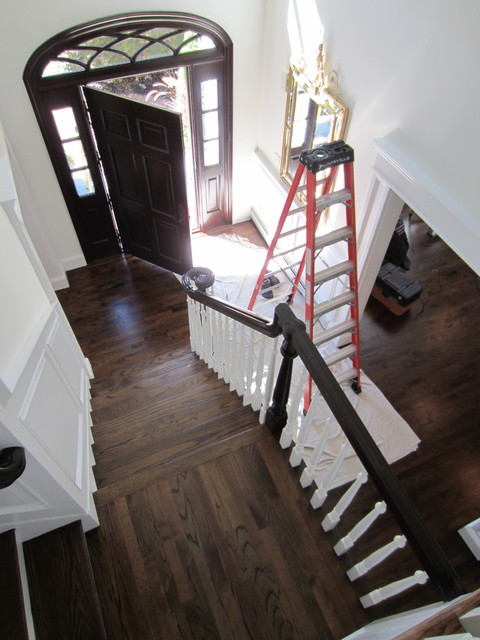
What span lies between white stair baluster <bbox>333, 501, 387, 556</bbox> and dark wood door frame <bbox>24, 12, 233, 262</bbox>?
3613 millimetres

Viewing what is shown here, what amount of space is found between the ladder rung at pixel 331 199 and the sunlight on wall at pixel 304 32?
1125mm

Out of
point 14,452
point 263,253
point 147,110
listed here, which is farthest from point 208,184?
point 14,452

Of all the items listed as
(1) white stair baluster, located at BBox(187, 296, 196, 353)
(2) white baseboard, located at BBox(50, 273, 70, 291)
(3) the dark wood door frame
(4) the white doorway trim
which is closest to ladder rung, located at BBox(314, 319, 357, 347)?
(4) the white doorway trim

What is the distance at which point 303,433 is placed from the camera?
176cm

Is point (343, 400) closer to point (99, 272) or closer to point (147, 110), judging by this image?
point (147, 110)

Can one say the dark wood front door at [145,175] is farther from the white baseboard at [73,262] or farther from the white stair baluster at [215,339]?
the white stair baluster at [215,339]

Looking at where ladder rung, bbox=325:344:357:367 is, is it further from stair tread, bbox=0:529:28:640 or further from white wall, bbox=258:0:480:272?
stair tread, bbox=0:529:28:640

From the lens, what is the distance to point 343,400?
138 cm

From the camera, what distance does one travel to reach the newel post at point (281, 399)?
185 centimetres

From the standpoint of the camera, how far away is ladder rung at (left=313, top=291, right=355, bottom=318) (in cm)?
307

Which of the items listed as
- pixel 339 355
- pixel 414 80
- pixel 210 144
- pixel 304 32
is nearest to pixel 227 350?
pixel 339 355

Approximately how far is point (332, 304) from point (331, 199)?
0.74 metres

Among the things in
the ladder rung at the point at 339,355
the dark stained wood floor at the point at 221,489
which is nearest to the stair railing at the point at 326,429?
the dark stained wood floor at the point at 221,489

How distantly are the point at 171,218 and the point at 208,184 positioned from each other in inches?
29.3
